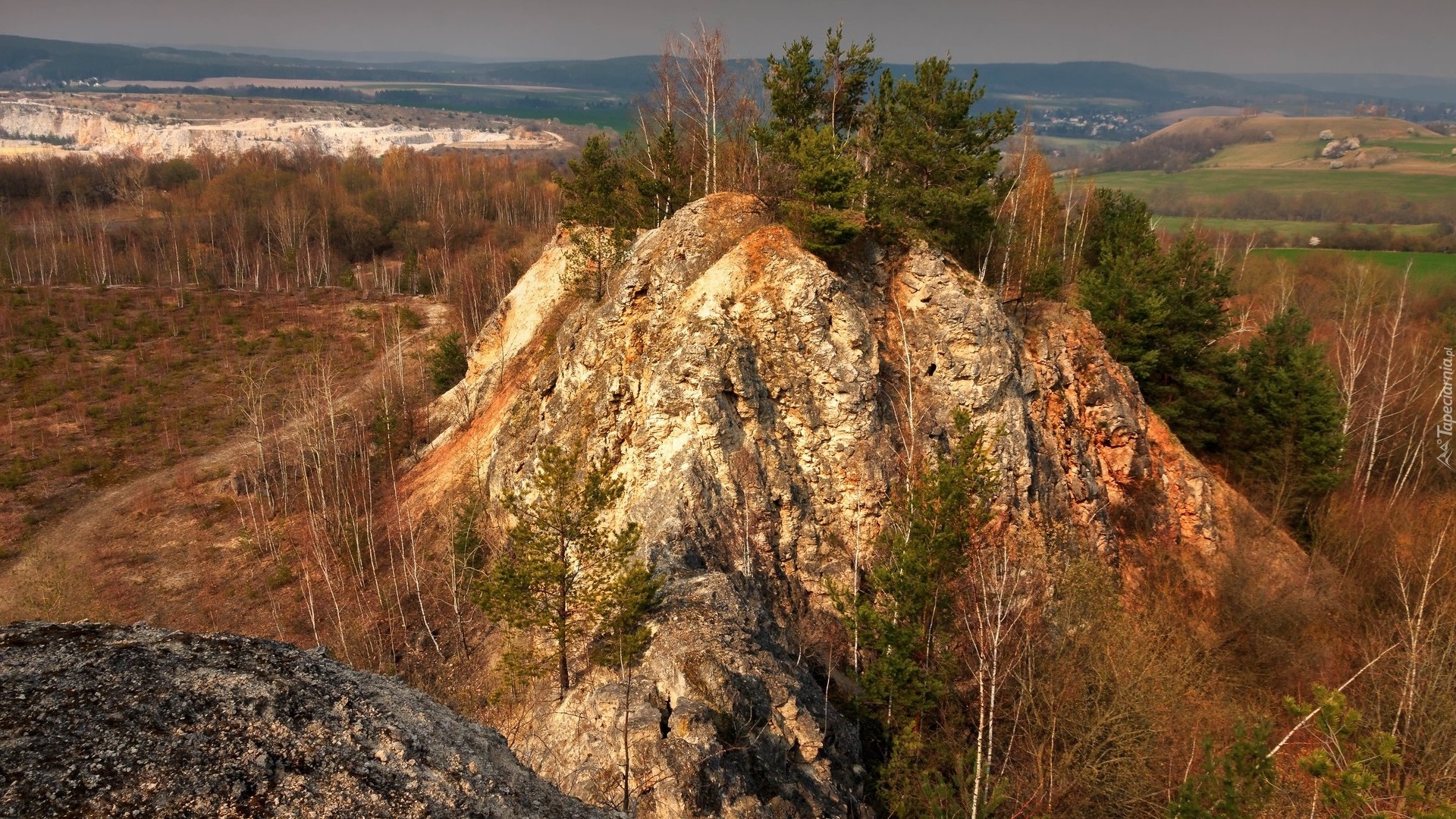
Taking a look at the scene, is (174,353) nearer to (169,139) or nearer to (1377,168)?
(169,139)

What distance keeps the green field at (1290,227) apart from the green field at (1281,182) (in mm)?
22056

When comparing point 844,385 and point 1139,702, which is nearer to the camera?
point 1139,702

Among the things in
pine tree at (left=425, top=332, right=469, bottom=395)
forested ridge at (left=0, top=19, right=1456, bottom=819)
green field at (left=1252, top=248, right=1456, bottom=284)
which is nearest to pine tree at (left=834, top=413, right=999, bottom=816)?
forested ridge at (left=0, top=19, right=1456, bottom=819)

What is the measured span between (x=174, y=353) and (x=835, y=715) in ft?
219

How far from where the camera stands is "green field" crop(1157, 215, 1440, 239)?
3634 inches

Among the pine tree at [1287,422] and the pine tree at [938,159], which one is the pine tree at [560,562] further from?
the pine tree at [1287,422]

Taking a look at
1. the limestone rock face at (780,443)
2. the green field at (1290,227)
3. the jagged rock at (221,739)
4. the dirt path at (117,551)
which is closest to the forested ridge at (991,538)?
the limestone rock face at (780,443)

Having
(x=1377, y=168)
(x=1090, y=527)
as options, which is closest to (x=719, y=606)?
(x=1090, y=527)

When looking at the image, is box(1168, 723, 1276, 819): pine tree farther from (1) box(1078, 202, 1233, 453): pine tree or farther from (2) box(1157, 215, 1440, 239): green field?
(2) box(1157, 215, 1440, 239): green field

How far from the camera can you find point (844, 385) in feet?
77.6

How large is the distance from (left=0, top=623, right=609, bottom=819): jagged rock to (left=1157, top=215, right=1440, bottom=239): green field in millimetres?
98105

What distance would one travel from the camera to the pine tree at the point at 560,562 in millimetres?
14930

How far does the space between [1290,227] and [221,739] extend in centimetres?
13105

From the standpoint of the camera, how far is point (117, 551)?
32.8m
